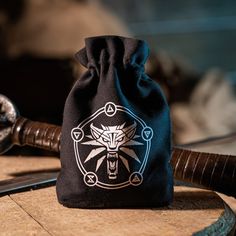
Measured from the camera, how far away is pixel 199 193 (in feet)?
2.90

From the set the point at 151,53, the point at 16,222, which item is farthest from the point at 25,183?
the point at 151,53

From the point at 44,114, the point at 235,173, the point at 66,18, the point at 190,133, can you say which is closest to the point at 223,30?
the point at 190,133

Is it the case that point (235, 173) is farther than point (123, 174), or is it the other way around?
point (235, 173)

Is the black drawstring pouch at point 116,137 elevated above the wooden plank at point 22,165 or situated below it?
above

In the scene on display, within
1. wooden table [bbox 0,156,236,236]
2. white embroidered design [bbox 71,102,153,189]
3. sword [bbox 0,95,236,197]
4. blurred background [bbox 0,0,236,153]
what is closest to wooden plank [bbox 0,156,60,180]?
sword [bbox 0,95,236,197]

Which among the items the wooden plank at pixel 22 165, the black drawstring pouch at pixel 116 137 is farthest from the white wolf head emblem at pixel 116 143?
the wooden plank at pixel 22 165

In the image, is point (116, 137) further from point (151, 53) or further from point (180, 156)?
A: point (151, 53)

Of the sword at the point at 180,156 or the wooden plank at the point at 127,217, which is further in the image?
the sword at the point at 180,156

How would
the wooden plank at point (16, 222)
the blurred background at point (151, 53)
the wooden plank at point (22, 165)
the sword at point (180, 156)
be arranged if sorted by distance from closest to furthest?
the wooden plank at point (16, 222) < the sword at point (180, 156) < the wooden plank at point (22, 165) < the blurred background at point (151, 53)

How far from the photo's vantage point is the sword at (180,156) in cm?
90

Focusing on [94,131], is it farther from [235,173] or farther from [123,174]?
[235,173]

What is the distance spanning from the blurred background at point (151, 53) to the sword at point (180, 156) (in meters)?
0.56

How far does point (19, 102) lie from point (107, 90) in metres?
1.22

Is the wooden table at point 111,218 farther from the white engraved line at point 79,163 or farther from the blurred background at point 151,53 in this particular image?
the blurred background at point 151,53
